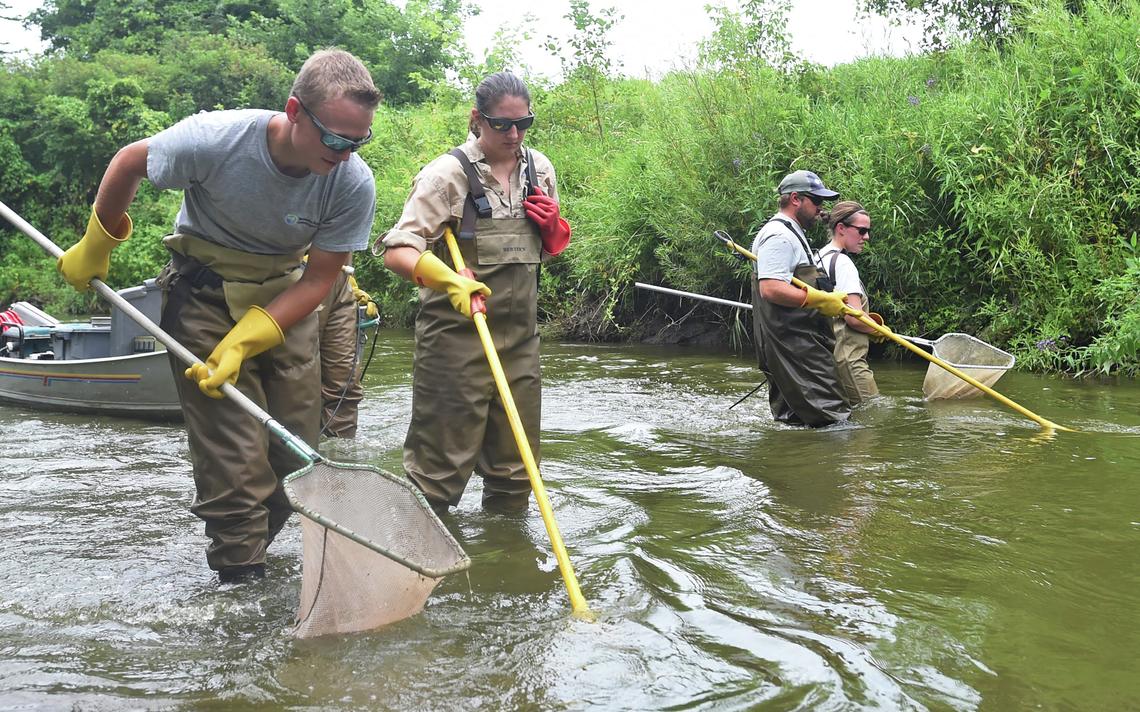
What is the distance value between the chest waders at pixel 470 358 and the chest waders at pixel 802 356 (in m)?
2.65

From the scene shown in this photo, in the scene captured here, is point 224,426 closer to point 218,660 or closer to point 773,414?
point 218,660

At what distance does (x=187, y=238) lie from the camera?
3.57 m

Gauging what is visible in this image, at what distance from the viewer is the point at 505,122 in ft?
13.6

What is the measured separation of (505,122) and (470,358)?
38.5 inches

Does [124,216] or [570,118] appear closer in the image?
[124,216]

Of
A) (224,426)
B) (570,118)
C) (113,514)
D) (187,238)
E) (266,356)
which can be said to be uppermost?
(570,118)

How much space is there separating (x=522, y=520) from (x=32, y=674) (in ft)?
7.02

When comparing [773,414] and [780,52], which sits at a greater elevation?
[780,52]

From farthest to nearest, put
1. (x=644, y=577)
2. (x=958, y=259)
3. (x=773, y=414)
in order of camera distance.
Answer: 1. (x=958, y=259)
2. (x=773, y=414)
3. (x=644, y=577)

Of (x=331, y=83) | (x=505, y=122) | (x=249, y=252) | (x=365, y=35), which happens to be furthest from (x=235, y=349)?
(x=365, y=35)

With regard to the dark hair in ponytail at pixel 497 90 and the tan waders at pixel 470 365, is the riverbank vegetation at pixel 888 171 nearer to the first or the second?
the tan waders at pixel 470 365

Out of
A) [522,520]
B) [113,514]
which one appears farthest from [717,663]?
[113,514]

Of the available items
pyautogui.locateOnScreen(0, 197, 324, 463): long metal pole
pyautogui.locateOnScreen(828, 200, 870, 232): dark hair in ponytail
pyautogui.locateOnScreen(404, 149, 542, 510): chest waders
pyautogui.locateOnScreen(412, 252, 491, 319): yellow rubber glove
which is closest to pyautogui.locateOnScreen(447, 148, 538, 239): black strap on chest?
pyautogui.locateOnScreen(404, 149, 542, 510): chest waders

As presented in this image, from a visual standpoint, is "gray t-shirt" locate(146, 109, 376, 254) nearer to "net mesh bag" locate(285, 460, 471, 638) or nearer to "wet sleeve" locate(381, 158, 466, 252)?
"wet sleeve" locate(381, 158, 466, 252)
